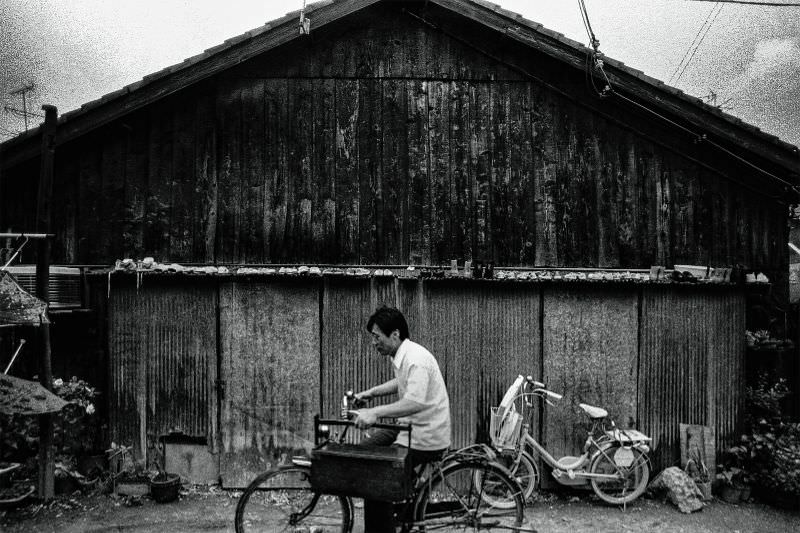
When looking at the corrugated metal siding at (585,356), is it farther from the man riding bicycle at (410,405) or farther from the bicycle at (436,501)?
the man riding bicycle at (410,405)

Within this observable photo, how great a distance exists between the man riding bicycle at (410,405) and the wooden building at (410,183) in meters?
2.64

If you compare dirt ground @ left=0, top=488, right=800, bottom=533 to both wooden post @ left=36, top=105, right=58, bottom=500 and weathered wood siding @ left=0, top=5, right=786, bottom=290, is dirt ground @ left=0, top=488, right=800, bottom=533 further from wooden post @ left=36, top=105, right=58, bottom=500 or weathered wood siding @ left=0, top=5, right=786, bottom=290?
weathered wood siding @ left=0, top=5, right=786, bottom=290

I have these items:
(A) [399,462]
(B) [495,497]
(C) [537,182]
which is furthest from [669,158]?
(A) [399,462]

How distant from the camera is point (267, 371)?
8.07m

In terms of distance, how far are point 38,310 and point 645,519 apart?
833 centimetres

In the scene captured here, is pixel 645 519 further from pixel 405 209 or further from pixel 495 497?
pixel 405 209

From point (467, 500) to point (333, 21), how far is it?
6.96m

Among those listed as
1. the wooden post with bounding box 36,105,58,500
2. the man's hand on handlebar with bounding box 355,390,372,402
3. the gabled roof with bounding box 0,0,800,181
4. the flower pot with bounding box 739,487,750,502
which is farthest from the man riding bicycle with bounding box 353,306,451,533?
the flower pot with bounding box 739,487,750,502

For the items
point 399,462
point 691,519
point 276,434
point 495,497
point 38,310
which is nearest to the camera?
point 399,462

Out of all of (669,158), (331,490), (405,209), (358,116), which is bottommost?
(331,490)

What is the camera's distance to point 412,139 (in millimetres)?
8289

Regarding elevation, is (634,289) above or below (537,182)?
below

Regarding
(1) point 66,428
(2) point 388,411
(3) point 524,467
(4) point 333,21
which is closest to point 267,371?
(1) point 66,428

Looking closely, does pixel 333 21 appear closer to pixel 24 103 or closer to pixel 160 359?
pixel 160 359
